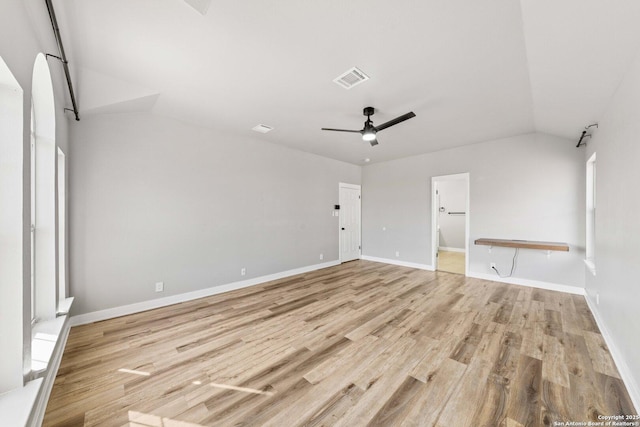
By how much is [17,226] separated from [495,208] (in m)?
6.34

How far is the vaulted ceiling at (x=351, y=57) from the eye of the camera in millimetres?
1729

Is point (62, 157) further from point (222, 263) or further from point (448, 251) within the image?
point (448, 251)

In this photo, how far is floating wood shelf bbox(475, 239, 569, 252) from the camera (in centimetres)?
385

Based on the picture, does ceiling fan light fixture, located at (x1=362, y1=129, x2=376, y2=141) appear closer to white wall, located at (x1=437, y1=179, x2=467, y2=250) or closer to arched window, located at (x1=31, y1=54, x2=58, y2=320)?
arched window, located at (x1=31, y1=54, x2=58, y2=320)

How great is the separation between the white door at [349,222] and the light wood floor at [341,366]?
117 inches

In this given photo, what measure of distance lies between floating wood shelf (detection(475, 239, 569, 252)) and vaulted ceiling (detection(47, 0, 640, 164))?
1.87m

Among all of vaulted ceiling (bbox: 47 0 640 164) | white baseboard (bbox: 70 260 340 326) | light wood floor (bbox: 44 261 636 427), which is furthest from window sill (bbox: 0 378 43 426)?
vaulted ceiling (bbox: 47 0 640 164)

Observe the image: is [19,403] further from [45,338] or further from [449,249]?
[449,249]

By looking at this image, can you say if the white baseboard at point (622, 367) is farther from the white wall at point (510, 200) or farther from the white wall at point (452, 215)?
the white wall at point (452, 215)

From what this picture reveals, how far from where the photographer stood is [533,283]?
14.2 feet

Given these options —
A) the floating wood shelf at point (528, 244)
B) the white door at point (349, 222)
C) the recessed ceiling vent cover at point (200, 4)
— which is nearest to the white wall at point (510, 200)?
the floating wood shelf at point (528, 244)

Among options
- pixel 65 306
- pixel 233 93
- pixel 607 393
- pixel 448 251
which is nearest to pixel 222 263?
pixel 65 306

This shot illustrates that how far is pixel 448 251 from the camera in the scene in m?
8.40

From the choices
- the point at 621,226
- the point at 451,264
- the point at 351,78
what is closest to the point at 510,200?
the point at 451,264
